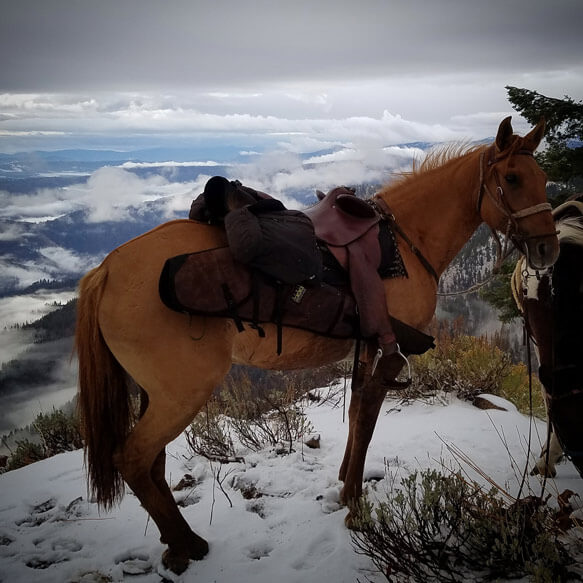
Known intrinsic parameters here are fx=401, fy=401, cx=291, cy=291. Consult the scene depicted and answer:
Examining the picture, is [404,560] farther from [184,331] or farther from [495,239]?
[495,239]

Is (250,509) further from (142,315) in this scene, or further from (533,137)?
(533,137)

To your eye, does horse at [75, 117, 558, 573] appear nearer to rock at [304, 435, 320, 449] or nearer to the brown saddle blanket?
the brown saddle blanket

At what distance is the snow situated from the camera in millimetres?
2389

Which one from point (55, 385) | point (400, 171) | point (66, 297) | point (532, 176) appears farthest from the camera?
point (66, 297)

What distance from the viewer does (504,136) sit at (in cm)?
251

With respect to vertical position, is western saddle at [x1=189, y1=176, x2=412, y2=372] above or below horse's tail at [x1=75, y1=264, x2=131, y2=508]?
above

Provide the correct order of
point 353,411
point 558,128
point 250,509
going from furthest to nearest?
1. point 558,128
2. point 353,411
3. point 250,509

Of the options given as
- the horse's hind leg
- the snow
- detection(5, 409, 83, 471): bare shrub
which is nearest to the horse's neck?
the snow

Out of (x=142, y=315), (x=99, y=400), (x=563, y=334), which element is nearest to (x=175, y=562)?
(x=99, y=400)

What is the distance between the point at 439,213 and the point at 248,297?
5.08 feet

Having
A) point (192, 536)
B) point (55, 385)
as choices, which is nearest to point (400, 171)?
point (192, 536)

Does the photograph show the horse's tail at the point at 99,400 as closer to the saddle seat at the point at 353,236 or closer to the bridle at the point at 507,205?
the saddle seat at the point at 353,236

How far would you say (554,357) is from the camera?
2.51 meters

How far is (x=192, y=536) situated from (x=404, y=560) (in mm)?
1279
